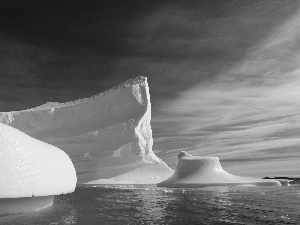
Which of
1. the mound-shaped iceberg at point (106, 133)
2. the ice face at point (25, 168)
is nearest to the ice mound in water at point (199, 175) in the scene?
the mound-shaped iceberg at point (106, 133)

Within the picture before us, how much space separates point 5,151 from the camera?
9.49 m

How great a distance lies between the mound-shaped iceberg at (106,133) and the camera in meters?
45.1

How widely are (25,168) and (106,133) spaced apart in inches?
1504

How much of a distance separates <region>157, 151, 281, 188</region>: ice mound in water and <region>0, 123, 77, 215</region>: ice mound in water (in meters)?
A: 24.2

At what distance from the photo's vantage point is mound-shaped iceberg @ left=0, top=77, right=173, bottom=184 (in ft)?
Result: 148

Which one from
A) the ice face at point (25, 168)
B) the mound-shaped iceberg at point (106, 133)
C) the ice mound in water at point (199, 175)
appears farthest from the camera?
the mound-shaped iceberg at point (106, 133)

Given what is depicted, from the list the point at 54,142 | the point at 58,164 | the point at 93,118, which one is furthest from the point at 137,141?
the point at 58,164

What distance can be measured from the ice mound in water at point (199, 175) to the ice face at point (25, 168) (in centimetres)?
2409

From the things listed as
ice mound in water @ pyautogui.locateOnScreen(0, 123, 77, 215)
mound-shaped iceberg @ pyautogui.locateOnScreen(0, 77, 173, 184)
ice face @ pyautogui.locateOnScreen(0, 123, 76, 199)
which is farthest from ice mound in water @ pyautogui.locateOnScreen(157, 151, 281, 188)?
ice mound in water @ pyautogui.locateOnScreen(0, 123, 77, 215)

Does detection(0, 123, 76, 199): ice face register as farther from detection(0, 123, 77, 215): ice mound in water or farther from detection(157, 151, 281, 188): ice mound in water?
detection(157, 151, 281, 188): ice mound in water

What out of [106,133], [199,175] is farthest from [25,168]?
[106,133]

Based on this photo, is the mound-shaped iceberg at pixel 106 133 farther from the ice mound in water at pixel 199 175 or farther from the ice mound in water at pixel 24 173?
the ice mound in water at pixel 24 173

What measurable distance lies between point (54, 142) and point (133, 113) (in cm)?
1297

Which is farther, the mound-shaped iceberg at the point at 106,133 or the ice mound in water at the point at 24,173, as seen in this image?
the mound-shaped iceberg at the point at 106,133
